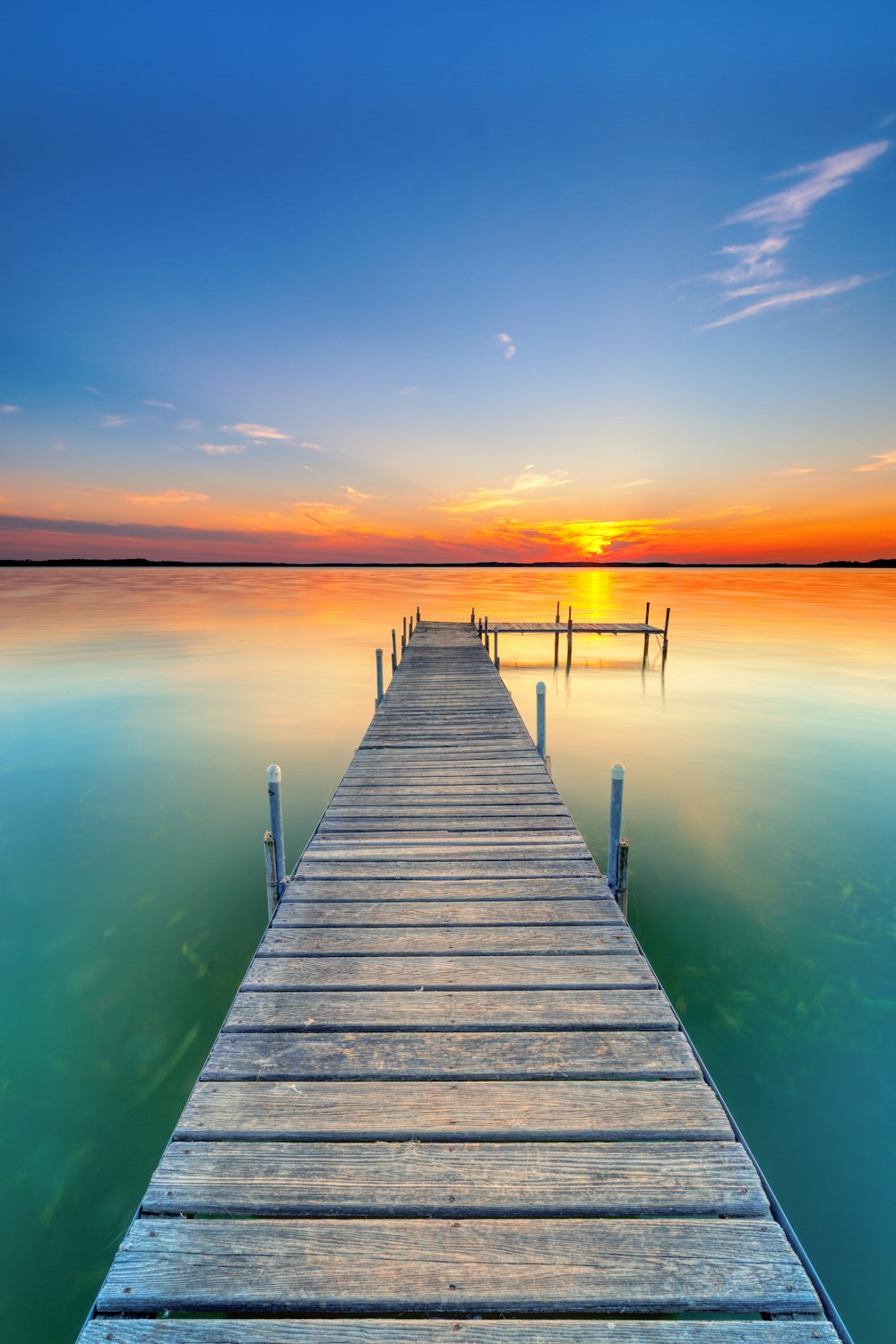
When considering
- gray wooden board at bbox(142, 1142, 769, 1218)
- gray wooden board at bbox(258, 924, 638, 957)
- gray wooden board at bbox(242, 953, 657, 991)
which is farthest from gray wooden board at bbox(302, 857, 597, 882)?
gray wooden board at bbox(142, 1142, 769, 1218)

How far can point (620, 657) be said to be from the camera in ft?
104

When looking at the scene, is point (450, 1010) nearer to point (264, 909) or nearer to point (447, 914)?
point (447, 914)

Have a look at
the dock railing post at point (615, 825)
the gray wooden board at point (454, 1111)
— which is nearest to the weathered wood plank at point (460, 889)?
the dock railing post at point (615, 825)

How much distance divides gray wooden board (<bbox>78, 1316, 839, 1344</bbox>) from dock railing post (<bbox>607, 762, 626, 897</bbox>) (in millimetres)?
3891

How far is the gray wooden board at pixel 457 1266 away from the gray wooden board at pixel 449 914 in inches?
83.6

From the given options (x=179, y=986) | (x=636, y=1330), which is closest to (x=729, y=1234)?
(x=636, y=1330)

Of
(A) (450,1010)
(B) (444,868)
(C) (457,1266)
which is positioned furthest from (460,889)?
(C) (457,1266)

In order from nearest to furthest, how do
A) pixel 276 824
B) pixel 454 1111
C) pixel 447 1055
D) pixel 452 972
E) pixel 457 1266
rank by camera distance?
pixel 457 1266
pixel 454 1111
pixel 447 1055
pixel 452 972
pixel 276 824

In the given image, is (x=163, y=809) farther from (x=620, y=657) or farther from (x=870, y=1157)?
(x=620, y=657)

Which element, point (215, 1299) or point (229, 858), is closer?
point (215, 1299)

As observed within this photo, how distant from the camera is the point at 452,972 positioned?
4.08 m

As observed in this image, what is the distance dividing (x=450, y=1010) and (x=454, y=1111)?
733 millimetres

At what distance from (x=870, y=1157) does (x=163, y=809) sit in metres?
10.8

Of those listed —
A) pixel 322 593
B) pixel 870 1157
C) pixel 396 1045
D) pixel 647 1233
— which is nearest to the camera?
pixel 647 1233
